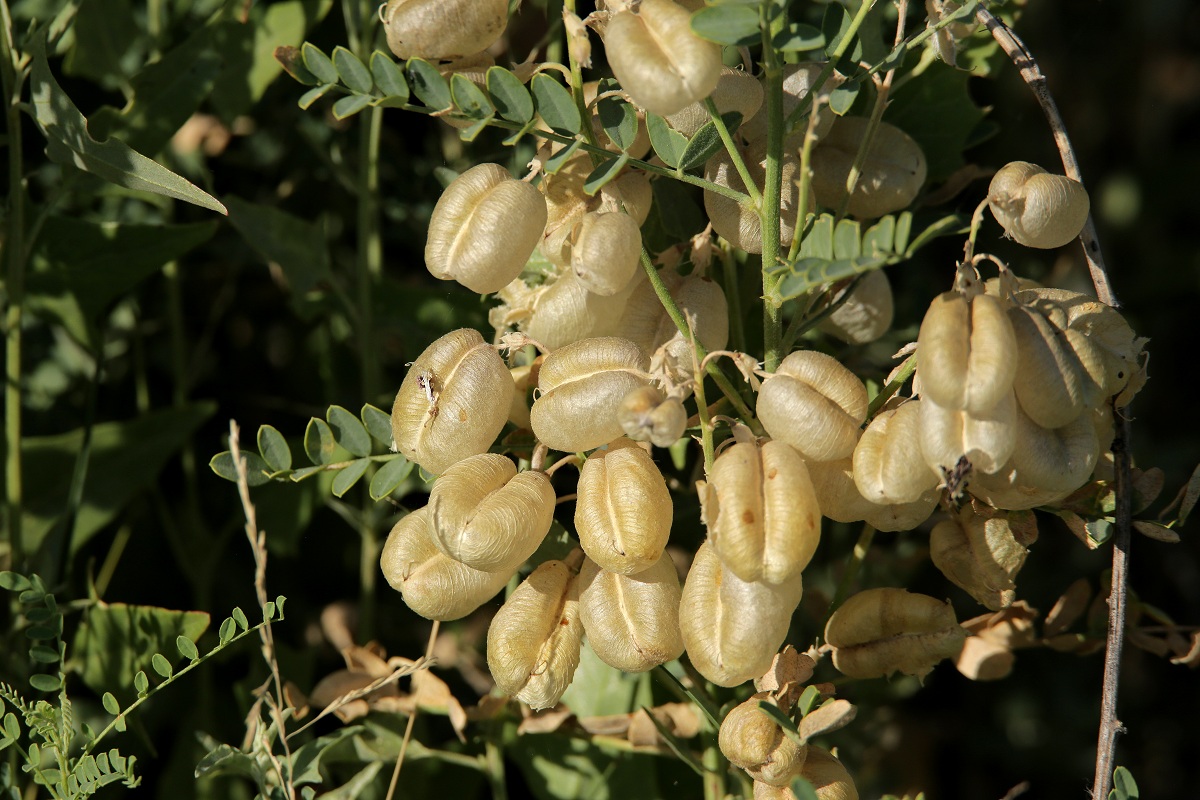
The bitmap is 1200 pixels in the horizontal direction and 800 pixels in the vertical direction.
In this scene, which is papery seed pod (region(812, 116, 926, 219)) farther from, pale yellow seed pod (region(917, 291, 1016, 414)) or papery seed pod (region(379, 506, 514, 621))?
papery seed pod (region(379, 506, 514, 621))

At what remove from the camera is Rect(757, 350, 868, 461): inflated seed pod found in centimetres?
51

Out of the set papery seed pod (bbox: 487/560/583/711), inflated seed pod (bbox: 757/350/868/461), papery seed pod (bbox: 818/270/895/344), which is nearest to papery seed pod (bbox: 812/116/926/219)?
papery seed pod (bbox: 818/270/895/344)

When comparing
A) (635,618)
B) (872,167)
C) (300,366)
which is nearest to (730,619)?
(635,618)

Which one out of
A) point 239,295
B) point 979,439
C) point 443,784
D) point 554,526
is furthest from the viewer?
point 239,295

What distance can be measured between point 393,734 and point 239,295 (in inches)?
22.3

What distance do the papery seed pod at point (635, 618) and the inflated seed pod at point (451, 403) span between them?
0.10 meters

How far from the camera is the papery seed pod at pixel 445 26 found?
1.82 ft

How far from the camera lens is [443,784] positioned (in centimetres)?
90

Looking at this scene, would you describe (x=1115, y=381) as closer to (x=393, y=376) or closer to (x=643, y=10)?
(x=643, y=10)

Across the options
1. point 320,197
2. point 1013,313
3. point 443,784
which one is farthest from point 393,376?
point 1013,313

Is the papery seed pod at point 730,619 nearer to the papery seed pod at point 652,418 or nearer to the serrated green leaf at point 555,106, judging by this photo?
the papery seed pod at point 652,418

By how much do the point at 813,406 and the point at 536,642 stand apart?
0.19m

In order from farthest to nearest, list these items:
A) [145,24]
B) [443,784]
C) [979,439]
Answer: [145,24] → [443,784] → [979,439]

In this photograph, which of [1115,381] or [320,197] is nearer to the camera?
[1115,381]
